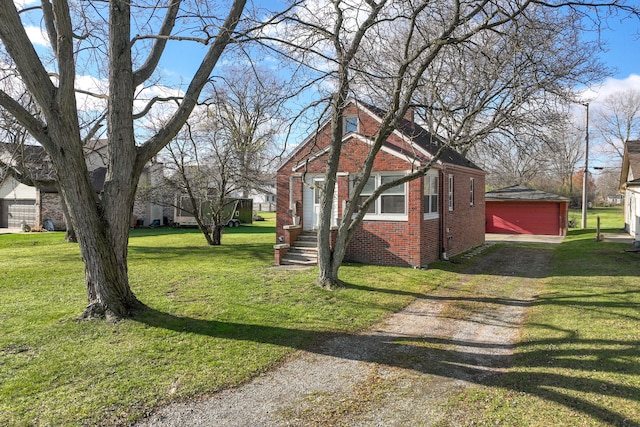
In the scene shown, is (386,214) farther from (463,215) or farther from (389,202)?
(463,215)

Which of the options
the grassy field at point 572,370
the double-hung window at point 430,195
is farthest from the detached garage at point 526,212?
the grassy field at point 572,370

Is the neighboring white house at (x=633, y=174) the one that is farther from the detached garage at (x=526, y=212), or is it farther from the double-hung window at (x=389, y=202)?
the double-hung window at (x=389, y=202)

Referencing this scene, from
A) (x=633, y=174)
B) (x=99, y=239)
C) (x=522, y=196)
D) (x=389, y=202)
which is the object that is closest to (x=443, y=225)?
(x=389, y=202)

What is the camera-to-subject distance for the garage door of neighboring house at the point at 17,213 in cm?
2795

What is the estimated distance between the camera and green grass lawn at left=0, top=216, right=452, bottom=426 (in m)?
4.27

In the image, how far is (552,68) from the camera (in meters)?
8.62

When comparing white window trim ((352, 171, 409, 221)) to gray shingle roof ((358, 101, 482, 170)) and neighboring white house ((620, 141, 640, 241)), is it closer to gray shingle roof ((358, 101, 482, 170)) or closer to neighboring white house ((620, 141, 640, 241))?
gray shingle roof ((358, 101, 482, 170))

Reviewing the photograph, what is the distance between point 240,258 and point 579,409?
1188 centimetres

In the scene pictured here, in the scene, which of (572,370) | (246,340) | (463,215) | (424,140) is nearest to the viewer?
(572,370)

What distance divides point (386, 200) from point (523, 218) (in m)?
16.8

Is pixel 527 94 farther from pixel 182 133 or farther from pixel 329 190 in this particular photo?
pixel 182 133

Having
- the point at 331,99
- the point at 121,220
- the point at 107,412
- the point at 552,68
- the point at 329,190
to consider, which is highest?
the point at 552,68

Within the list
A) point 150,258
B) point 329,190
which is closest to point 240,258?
point 150,258

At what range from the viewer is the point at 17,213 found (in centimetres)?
2862
